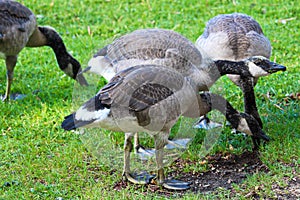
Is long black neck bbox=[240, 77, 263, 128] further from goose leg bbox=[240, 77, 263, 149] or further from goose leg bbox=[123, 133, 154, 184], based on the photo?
goose leg bbox=[123, 133, 154, 184]

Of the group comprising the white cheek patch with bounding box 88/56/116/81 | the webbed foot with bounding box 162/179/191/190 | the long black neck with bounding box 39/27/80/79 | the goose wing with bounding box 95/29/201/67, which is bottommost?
the webbed foot with bounding box 162/179/191/190

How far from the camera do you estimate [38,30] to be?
27.6 ft

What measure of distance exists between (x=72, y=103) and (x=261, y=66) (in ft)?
8.67

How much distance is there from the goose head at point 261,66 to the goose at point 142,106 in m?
1.02

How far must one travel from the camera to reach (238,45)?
6.85 m

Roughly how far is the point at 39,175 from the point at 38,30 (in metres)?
3.30

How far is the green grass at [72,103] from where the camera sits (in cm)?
555

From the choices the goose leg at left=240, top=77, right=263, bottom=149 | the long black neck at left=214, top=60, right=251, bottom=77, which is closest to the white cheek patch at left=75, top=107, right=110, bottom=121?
the long black neck at left=214, top=60, right=251, bottom=77

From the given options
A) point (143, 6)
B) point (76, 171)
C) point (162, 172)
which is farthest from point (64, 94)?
point (143, 6)

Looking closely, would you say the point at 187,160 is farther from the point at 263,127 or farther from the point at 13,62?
the point at 13,62

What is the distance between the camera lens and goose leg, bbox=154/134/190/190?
5.45 meters

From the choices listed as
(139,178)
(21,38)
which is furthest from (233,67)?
(21,38)

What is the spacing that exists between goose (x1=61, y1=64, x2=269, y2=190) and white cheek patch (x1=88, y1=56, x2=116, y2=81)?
866 millimetres

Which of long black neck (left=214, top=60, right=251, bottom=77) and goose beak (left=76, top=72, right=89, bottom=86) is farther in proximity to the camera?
goose beak (left=76, top=72, right=89, bottom=86)
